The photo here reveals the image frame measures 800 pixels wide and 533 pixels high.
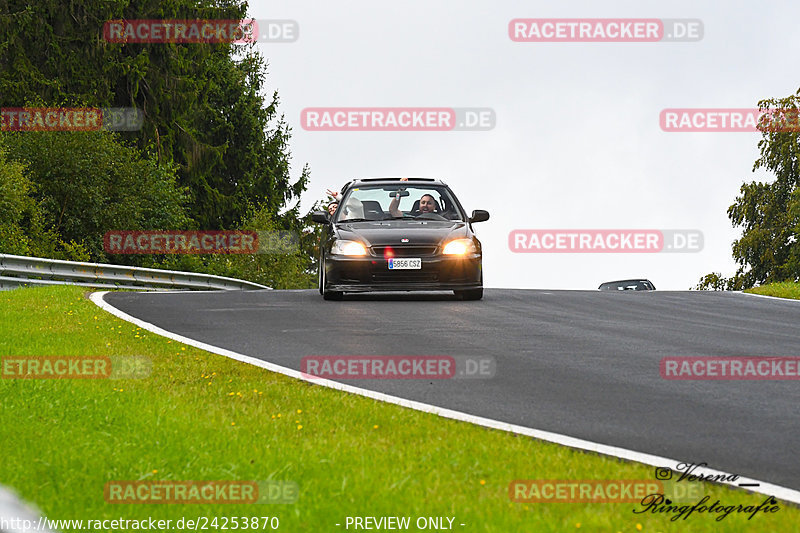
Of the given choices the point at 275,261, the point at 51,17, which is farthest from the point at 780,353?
the point at 275,261

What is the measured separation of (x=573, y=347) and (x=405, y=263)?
522 cm

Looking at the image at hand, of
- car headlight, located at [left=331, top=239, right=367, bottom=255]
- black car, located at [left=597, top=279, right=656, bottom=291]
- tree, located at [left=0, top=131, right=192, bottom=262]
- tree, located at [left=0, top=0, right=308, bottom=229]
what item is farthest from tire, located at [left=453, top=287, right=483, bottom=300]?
black car, located at [left=597, top=279, right=656, bottom=291]

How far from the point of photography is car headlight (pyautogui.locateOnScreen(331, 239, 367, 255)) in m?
16.3

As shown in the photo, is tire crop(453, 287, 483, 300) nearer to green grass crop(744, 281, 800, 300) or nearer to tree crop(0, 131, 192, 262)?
green grass crop(744, 281, 800, 300)

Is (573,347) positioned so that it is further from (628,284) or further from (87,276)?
(628,284)

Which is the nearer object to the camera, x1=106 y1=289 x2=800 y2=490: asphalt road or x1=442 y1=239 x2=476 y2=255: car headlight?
x1=106 y1=289 x2=800 y2=490: asphalt road

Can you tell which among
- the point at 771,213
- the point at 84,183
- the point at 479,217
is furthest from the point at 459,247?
the point at 771,213

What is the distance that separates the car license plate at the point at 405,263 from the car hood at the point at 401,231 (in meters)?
0.22

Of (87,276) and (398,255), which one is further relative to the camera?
(87,276)

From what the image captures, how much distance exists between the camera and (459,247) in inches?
647

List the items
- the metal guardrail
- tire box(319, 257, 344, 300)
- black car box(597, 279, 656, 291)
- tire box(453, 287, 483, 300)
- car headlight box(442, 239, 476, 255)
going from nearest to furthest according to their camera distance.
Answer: car headlight box(442, 239, 476, 255) → tire box(319, 257, 344, 300) → tire box(453, 287, 483, 300) → the metal guardrail → black car box(597, 279, 656, 291)

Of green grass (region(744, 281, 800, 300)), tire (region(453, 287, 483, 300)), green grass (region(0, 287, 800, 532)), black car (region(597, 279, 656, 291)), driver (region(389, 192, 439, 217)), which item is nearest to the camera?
green grass (region(0, 287, 800, 532))

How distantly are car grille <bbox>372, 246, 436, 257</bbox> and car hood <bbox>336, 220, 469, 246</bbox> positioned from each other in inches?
1.9

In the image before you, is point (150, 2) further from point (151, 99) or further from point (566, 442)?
point (566, 442)
